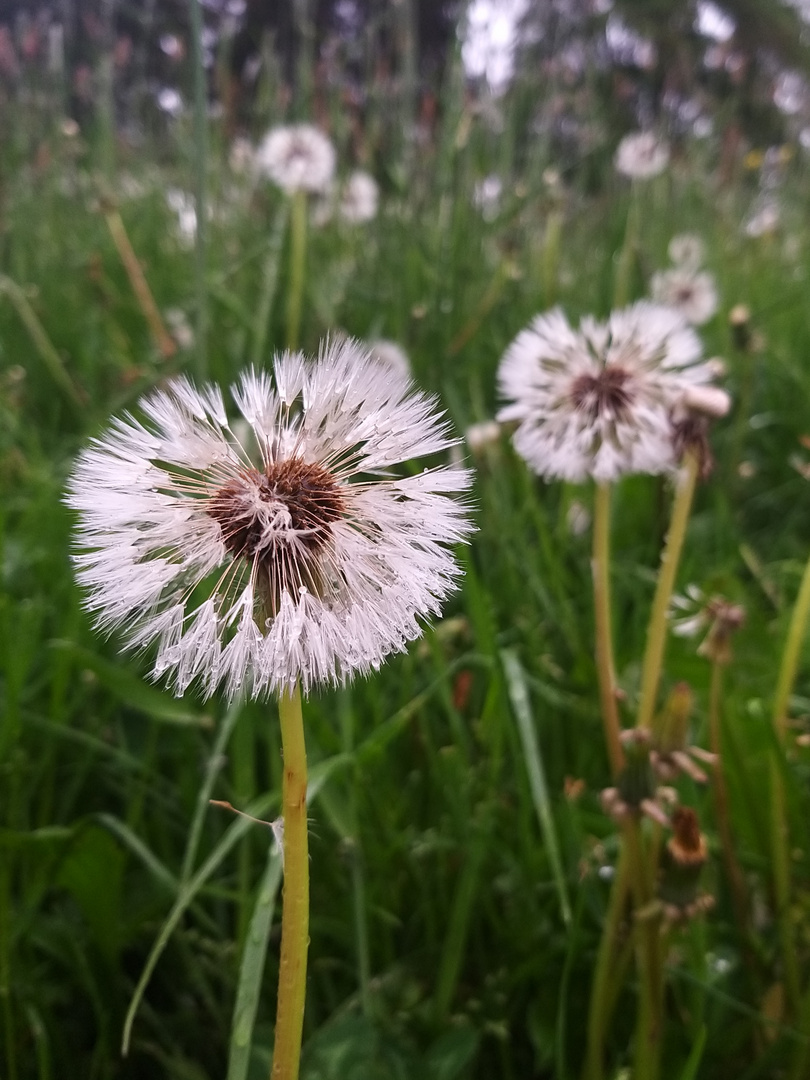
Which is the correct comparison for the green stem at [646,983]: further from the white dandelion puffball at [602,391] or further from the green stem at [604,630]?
the white dandelion puffball at [602,391]

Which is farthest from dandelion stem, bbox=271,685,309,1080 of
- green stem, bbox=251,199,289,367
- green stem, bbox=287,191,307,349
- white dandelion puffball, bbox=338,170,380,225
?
white dandelion puffball, bbox=338,170,380,225

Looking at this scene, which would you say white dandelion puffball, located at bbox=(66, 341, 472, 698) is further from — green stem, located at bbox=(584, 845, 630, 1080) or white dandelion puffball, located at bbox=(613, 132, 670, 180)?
white dandelion puffball, located at bbox=(613, 132, 670, 180)

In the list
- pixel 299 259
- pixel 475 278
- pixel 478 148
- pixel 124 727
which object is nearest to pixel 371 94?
pixel 478 148

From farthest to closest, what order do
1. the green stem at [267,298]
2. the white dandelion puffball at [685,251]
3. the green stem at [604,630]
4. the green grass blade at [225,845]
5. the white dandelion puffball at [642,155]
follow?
the white dandelion puffball at [642,155], the white dandelion puffball at [685,251], the green stem at [267,298], the green stem at [604,630], the green grass blade at [225,845]

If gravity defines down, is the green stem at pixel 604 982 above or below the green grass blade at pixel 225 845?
below

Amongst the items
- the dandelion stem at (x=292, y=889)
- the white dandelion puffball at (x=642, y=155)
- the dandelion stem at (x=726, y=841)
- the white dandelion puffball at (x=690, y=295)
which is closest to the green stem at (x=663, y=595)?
the dandelion stem at (x=726, y=841)

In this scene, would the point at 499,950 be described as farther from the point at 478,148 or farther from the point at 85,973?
the point at 478,148

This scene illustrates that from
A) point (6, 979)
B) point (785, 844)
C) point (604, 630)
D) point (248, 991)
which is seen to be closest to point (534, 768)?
point (604, 630)
